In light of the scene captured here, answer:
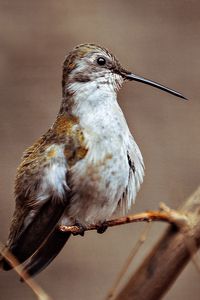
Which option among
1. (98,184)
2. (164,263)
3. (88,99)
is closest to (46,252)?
(98,184)

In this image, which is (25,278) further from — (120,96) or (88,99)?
(120,96)

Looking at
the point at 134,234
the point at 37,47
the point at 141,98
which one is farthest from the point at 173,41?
the point at 134,234

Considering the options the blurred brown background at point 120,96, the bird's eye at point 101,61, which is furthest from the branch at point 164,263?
the blurred brown background at point 120,96

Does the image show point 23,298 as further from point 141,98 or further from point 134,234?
point 141,98

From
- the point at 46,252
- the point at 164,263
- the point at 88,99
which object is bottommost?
the point at 46,252

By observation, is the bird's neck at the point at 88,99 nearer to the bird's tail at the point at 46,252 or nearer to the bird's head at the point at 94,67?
the bird's head at the point at 94,67
